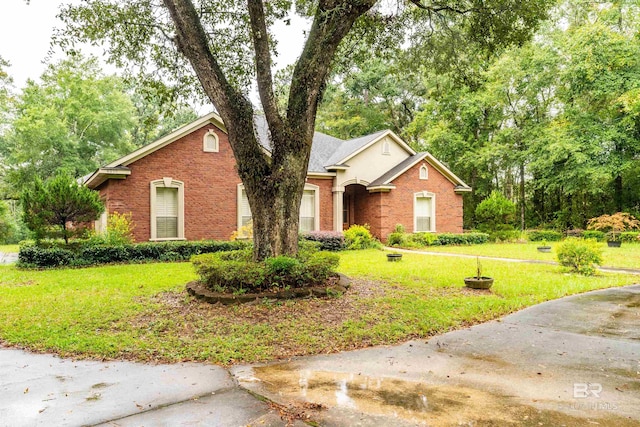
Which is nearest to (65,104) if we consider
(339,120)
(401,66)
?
(339,120)

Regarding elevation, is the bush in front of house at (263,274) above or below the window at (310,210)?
below

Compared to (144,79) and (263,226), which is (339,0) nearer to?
(263,226)

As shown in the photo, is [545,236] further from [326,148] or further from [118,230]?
[118,230]

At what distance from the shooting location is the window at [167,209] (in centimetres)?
1516

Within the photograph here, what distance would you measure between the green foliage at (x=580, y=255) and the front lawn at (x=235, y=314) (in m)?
0.40

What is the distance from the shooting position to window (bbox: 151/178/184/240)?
15.2 metres

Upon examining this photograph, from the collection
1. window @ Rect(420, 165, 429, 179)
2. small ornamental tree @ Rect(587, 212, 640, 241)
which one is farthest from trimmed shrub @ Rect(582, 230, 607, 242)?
window @ Rect(420, 165, 429, 179)

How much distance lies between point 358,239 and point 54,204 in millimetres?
11147

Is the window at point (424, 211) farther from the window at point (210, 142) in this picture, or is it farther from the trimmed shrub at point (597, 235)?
the window at point (210, 142)

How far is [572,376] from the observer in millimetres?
3975

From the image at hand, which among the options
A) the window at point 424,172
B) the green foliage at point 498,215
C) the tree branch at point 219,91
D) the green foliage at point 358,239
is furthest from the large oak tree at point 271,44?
the green foliage at point 498,215

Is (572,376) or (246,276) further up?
(246,276)

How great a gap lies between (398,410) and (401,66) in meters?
10.4

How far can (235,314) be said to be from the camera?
6.26 meters
